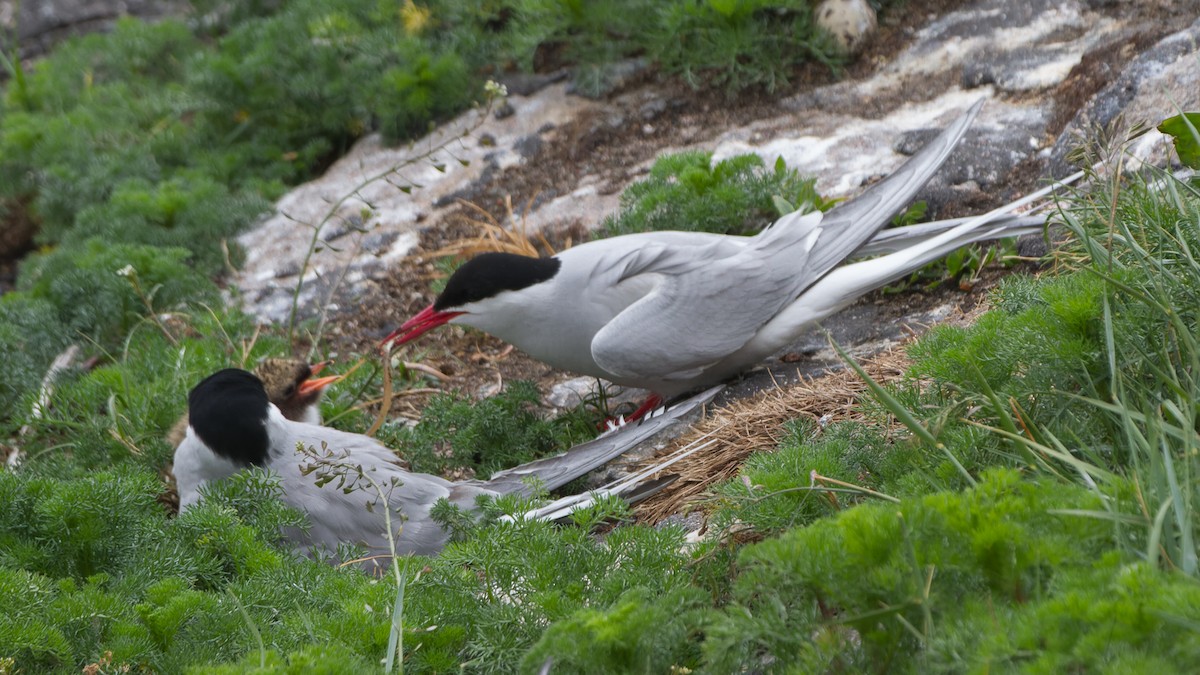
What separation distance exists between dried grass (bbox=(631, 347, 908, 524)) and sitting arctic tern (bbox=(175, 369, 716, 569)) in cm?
24

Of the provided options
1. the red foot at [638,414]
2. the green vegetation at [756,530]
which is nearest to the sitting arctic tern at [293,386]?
the green vegetation at [756,530]

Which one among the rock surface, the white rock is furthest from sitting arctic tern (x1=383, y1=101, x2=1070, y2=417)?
the white rock

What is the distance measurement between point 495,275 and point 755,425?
1.20 m

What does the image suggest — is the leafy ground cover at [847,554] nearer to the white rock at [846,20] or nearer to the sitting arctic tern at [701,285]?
the sitting arctic tern at [701,285]

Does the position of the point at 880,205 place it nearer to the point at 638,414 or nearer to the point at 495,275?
the point at 638,414

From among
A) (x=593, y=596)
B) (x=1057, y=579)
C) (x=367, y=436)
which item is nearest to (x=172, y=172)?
(x=367, y=436)

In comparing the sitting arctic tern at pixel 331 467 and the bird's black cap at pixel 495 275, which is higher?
the bird's black cap at pixel 495 275

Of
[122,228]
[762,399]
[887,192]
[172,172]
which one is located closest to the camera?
[762,399]

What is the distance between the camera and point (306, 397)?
4.29 metres

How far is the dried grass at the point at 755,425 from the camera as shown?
3326 millimetres

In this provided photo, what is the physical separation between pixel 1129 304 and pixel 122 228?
14.8ft

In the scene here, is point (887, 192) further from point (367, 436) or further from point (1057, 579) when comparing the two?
point (1057, 579)

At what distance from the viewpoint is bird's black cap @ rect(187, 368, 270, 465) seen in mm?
3574

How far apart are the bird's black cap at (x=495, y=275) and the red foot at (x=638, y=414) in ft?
1.89
